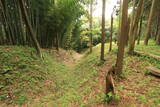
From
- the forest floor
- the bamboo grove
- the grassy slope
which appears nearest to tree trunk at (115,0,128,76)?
the forest floor

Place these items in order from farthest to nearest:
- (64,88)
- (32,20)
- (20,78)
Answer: (32,20)
(64,88)
(20,78)

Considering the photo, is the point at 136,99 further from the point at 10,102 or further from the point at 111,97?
the point at 10,102

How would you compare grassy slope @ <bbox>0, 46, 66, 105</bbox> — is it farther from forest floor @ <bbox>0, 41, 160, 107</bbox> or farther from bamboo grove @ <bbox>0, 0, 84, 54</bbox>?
bamboo grove @ <bbox>0, 0, 84, 54</bbox>

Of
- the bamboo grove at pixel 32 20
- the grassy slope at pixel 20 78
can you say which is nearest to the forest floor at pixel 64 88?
the grassy slope at pixel 20 78

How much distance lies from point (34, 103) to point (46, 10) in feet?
18.1

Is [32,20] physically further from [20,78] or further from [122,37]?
[122,37]

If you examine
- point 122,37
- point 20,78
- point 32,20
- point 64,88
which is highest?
point 32,20

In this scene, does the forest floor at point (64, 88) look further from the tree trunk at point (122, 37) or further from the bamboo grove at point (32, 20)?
the bamboo grove at point (32, 20)

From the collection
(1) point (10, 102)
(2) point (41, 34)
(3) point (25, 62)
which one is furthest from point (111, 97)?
(2) point (41, 34)

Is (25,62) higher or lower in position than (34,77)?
higher

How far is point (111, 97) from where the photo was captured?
7.80 feet

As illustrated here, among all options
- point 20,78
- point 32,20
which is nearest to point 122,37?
point 20,78

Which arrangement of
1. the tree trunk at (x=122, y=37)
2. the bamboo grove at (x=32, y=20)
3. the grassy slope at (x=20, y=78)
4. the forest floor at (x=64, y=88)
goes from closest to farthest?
the forest floor at (x=64, y=88)
the tree trunk at (x=122, y=37)
the grassy slope at (x=20, y=78)
the bamboo grove at (x=32, y=20)

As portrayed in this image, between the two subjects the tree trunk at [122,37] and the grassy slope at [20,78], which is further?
the grassy slope at [20,78]
